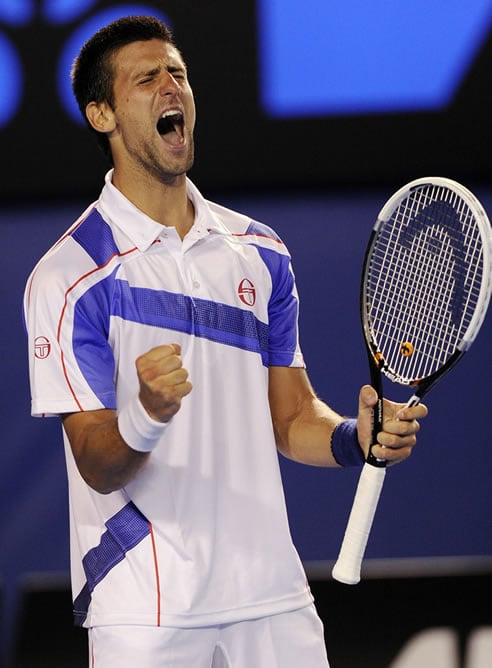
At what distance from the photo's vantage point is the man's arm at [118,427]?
7.44ft

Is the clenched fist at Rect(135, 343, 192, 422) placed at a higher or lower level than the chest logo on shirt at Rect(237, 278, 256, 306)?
lower

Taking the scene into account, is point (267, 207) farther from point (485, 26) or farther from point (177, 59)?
point (177, 59)

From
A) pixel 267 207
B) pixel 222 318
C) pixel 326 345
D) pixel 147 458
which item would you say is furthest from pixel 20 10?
pixel 147 458

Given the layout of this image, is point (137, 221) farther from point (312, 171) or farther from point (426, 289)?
point (312, 171)

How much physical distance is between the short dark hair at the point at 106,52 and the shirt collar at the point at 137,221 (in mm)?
221

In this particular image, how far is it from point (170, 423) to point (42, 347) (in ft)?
1.07

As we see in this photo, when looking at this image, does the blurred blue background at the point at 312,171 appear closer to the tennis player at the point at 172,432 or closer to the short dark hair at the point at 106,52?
the short dark hair at the point at 106,52

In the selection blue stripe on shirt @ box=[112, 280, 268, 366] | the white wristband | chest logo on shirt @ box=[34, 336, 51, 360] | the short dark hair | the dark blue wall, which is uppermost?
the short dark hair

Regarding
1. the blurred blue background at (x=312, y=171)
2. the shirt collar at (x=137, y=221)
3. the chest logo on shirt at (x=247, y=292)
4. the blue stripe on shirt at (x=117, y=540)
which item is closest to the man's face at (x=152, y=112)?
the shirt collar at (x=137, y=221)

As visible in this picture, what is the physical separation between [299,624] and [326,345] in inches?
79.5

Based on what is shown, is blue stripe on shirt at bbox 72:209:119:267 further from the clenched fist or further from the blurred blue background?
the blurred blue background

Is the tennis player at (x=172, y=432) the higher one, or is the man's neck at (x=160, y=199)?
the man's neck at (x=160, y=199)

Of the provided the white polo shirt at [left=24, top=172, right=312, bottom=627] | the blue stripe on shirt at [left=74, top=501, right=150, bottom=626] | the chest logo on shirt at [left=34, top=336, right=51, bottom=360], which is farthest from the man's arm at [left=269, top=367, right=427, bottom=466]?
the chest logo on shirt at [left=34, top=336, right=51, bottom=360]

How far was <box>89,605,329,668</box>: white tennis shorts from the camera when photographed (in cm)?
255
